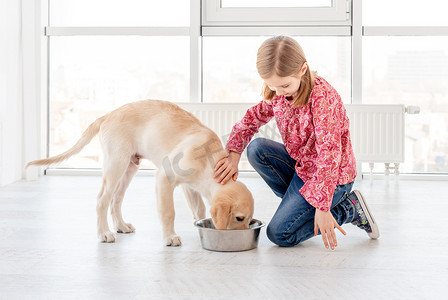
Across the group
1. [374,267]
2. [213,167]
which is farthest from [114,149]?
[374,267]

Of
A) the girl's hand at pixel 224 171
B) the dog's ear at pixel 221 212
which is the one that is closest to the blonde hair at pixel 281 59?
the girl's hand at pixel 224 171

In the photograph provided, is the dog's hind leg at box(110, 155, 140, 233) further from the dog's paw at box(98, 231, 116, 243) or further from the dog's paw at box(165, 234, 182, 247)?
the dog's paw at box(165, 234, 182, 247)

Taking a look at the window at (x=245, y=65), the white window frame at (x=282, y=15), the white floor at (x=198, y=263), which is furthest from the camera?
the window at (x=245, y=65)

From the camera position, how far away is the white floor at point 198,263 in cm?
157

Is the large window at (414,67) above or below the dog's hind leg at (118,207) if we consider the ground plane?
above

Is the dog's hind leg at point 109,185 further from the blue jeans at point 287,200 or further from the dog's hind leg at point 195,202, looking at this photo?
the blue jeans at point 287,200

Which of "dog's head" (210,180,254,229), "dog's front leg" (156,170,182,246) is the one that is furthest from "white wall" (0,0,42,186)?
"dog's head" (210,180,254,229)

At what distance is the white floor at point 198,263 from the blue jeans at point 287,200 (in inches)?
2.4

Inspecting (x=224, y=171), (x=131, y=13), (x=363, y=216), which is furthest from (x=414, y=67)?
(x=224, y=171)

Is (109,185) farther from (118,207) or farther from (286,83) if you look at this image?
(286,83)

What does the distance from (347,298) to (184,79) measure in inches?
130

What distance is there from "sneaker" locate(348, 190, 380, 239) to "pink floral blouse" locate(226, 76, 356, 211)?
110 mm

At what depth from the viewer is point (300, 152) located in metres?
2.17

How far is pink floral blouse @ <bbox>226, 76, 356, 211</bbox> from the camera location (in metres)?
1.92
